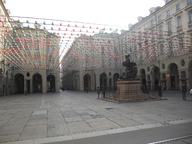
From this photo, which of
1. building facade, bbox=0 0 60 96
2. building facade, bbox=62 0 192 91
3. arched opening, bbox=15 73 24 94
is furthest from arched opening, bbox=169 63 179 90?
Answer: arched opening, bbox=15 73 24 94

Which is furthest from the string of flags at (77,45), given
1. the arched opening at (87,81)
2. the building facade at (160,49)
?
the arched opening at (87,81)

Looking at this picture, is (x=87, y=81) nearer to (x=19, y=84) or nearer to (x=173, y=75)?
(x=19, y=84)

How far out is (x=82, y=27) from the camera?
1161cm

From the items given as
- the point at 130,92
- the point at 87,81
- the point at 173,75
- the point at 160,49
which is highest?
the point at 160,49

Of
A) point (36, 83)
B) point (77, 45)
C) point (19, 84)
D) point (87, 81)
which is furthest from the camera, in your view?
point (87, 81)

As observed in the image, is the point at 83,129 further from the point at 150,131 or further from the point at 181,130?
the point at 181,130

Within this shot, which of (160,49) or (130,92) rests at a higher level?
(160,49)

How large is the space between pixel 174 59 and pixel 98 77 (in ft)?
77.6

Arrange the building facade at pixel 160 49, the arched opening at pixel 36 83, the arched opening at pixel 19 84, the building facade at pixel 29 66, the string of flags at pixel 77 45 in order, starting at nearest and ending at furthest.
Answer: the string of flags at pixel 77 45, the building facade at pixel 160 49, the building facade at pixel 29 66, the arched opening at pixel 19 84, the arched opening at pixel 36 83

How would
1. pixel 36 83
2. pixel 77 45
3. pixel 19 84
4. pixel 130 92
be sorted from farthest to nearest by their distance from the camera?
→ pixel 36 83 → pixel 19 84 → pixel 77 45 → pixel 130 92

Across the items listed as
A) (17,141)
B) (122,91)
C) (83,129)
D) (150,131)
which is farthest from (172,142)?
(122,91)

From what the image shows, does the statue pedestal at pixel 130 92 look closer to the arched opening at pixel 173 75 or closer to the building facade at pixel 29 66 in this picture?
the building facade at pixel 29 66

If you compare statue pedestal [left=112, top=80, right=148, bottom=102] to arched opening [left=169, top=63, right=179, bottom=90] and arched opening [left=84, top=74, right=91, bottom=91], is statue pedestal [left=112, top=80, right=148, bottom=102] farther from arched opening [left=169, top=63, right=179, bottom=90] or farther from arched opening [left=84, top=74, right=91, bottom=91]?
arched opening [left=84, top=74, right=91, bottom=91]

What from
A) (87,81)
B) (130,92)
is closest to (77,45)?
(130,92)
